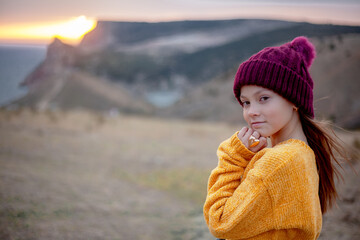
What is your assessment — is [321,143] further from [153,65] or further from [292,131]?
[153,65]

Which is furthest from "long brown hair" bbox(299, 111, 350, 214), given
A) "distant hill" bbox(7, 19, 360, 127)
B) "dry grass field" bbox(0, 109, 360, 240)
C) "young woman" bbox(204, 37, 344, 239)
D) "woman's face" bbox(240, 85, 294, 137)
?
"distant hill" bbox(7, 19, 360, 127)

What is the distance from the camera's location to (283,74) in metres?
1.54

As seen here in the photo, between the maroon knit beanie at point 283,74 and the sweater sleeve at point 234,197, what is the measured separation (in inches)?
12.9

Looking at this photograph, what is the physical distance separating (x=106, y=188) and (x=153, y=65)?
166 feet

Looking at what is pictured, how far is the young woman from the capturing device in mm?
1421

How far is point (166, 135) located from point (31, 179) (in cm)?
696

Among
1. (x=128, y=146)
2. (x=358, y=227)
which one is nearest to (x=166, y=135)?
(x=128, y=146)

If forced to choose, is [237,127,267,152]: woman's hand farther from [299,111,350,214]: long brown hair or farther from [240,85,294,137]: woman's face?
[299,111,350,214]: long brown hair

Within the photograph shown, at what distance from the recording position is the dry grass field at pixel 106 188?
342 centimetres

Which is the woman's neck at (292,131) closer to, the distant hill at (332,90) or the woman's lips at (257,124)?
the woman's lips at (257,124)

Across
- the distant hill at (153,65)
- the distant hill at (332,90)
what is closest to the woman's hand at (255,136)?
the distant hill at (332,90)

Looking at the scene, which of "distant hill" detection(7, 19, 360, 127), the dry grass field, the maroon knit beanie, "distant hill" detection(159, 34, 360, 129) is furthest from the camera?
"distant hill" detection(7, 19, 360, 127)

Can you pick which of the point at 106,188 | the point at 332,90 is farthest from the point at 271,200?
the point at 332,90

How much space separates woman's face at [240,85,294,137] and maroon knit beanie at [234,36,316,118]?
1.3 inches
